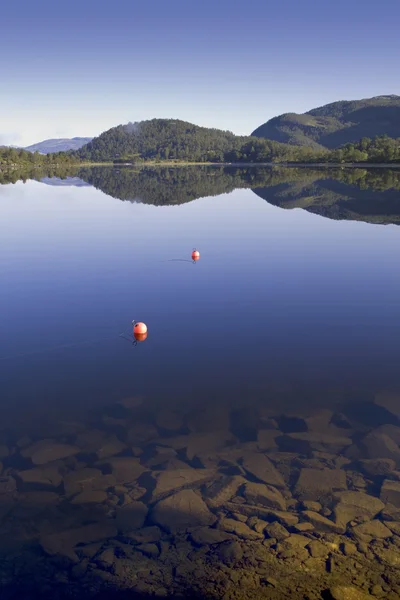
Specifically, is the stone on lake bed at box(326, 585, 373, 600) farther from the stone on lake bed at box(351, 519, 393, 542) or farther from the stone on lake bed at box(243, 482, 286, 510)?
the stone on lake bed at box(243, 482, 286, 510)

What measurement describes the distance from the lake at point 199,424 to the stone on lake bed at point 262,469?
2.0 inches

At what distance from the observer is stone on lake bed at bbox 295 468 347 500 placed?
441 inches

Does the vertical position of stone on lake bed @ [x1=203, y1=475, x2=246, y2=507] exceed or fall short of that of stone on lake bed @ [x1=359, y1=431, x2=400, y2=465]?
it falls short

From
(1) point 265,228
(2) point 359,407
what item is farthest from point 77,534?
(1) point 265,228

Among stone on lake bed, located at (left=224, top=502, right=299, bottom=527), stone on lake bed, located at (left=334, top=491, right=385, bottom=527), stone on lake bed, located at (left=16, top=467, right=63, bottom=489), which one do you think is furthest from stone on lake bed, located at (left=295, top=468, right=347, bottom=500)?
stone on lake bed, located at (left=16, top=467, right=63, bottom=489)

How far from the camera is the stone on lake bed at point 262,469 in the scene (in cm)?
1170

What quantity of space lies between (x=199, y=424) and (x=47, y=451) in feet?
14.8

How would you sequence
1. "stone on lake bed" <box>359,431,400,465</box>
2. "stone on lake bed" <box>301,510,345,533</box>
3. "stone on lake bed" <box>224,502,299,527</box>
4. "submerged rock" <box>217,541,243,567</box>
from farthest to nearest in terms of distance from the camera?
"stone on lake bed" <box>359,431,400,465</box>, "stone on lake bed" <box>224,502,299,527</box>, "stone on lake bed" <box>301,510,345,533</box>, "submerged rock" <box>217,541,243,567</box>

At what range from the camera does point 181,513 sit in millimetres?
10680

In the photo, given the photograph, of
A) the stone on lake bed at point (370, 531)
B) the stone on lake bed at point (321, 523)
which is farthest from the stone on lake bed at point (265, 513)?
the stone on lake bed at point (370, 531)

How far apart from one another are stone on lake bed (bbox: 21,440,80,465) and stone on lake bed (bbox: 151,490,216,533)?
3.49 m

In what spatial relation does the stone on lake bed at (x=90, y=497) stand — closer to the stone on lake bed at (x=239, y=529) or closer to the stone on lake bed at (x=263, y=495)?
the stone on lake bed at (x=239, y=529)

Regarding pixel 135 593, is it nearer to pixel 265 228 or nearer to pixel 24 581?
pixel 24 581

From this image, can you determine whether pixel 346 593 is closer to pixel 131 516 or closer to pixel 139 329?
pixel 131 516
